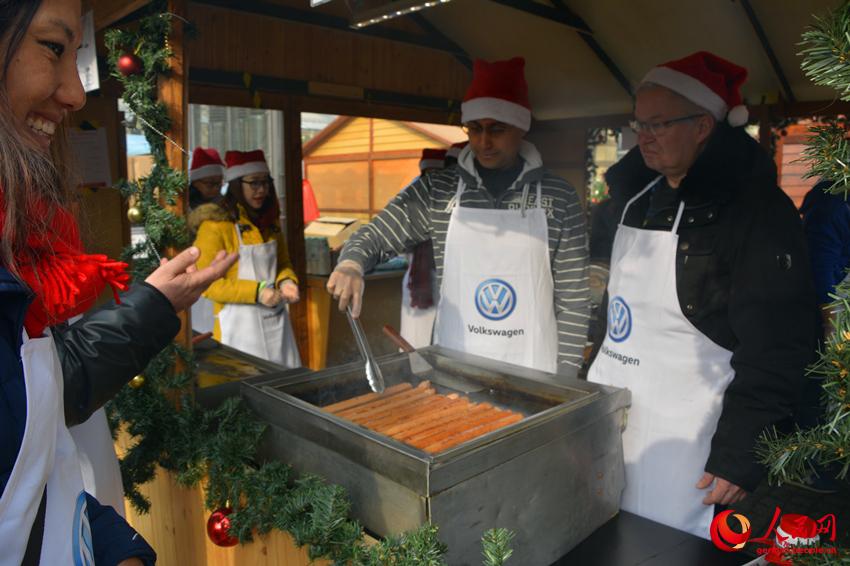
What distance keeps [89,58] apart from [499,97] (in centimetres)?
135

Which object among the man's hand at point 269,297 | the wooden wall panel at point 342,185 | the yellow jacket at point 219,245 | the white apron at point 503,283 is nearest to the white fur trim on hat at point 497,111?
the white apron at point 503,283

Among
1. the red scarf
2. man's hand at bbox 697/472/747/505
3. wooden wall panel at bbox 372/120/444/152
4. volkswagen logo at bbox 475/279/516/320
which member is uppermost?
wooden wall panel at bbox 372/120/444/152

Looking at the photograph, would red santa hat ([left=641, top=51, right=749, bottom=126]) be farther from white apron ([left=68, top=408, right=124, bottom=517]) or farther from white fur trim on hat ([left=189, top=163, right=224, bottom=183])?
white fur trim on hat ([left=189, top=163, right=224, bottom=183])

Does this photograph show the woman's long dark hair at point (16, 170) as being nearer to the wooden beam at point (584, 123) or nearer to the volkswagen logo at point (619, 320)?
the volkswagen logo at point (619, 320)

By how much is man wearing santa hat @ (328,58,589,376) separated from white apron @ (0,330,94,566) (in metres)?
1.38

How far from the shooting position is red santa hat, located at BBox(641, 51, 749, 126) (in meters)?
1.77

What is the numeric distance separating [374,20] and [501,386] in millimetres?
1147

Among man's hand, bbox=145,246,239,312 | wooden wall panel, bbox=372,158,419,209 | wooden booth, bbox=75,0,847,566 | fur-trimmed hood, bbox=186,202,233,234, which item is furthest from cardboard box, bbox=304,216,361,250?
man's hand, bbox=145,246,239,312

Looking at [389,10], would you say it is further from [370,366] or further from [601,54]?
[601,54]

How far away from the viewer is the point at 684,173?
6.07 feet

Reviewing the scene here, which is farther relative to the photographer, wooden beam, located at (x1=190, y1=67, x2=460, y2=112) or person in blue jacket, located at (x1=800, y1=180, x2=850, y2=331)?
wooden beam, located at (x1=190, y1=67, x2=460, y2=112)

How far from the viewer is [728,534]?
1234 mm

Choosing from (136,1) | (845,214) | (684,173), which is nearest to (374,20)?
(136,1)

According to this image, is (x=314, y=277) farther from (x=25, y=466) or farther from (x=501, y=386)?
(x=25, y=466)
